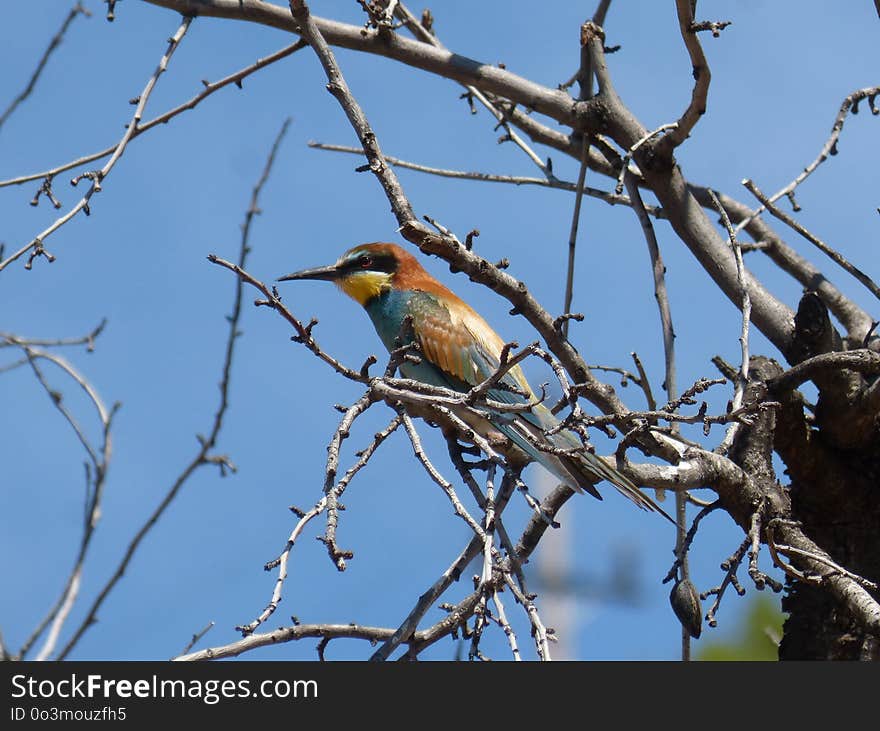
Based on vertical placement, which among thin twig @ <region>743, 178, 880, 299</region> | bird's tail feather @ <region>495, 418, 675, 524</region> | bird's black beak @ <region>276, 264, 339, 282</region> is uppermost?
bird's black beak @ <region>276, 264, 339, 282</region>

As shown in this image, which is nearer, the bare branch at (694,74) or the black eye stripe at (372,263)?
the bare branch at (694,74)

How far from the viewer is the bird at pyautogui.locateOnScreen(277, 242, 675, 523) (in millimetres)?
3611

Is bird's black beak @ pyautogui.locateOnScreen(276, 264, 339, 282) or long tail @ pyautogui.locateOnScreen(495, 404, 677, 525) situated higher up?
bird's black beak @ pyautogui.locateOnScreen(276, 264, 339, 282)

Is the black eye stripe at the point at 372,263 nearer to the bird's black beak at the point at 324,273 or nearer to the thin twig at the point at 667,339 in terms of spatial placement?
the bird's black beak at the point at 324,273

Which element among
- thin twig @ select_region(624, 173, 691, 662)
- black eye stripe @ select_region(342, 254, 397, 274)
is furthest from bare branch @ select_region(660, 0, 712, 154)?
black eye stripe @ select_region(342, 254, 397, 274)

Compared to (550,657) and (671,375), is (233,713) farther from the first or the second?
(671,375)

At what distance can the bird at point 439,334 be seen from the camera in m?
3.61

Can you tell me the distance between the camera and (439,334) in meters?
4.39

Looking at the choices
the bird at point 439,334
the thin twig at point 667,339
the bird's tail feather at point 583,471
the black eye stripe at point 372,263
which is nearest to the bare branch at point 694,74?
the thin twig at point 667,339

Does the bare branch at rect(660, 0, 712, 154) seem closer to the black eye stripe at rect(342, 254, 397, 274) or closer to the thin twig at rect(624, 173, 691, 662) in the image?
the thin twig at rect(624, 173, 691, 662)

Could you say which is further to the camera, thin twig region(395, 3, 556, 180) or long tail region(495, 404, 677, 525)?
thin twig region(395, 3, 556, 180)

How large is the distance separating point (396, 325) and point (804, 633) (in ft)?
6.09

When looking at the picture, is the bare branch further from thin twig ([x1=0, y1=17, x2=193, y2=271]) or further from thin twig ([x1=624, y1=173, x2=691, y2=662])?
thin twig ([x1=0, y1=17, x2=193, y2=271])

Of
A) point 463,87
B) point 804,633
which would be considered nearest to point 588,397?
point 804,633
